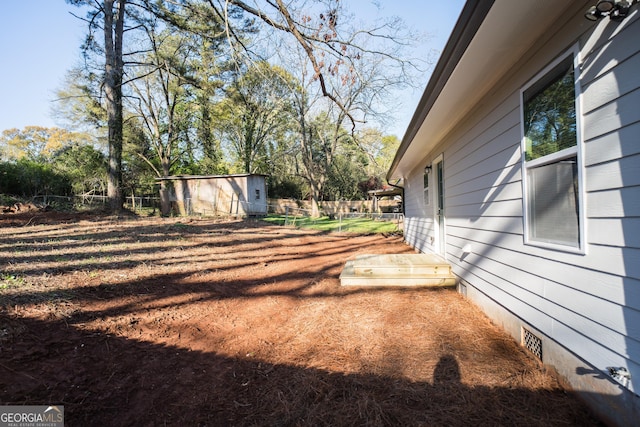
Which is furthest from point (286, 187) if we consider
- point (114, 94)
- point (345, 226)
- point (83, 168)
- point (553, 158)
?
point (553, 158)

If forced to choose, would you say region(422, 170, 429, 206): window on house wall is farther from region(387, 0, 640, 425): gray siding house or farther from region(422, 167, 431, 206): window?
region(387, 0, 640, 425): gray siding house

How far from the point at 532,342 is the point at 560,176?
1.40 m

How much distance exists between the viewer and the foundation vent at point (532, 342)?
7.55 ft

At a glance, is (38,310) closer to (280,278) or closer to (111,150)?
(280,278)

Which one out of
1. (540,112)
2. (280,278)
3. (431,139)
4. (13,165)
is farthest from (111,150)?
(540,112)

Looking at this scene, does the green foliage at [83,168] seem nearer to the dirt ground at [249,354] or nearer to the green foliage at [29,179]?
the green foliage at [29,179]

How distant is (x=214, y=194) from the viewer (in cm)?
1948

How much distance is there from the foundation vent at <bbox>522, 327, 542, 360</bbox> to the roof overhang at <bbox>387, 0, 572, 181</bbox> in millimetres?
2425

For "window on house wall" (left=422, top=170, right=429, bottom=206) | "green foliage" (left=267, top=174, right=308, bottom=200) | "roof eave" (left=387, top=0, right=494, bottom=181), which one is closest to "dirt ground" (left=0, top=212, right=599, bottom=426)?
"roof eave" (left=387, top=0, right=494, bottom=181)

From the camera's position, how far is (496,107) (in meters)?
3.13

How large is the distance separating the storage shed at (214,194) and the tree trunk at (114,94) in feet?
26.8

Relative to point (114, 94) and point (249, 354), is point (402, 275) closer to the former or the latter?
point (249, 354)

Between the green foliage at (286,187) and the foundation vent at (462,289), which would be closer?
the foundation vent at (462,289)

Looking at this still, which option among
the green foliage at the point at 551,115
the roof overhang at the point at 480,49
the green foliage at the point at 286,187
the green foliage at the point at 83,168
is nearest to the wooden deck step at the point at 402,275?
the roof overhang at the point at 480,49
